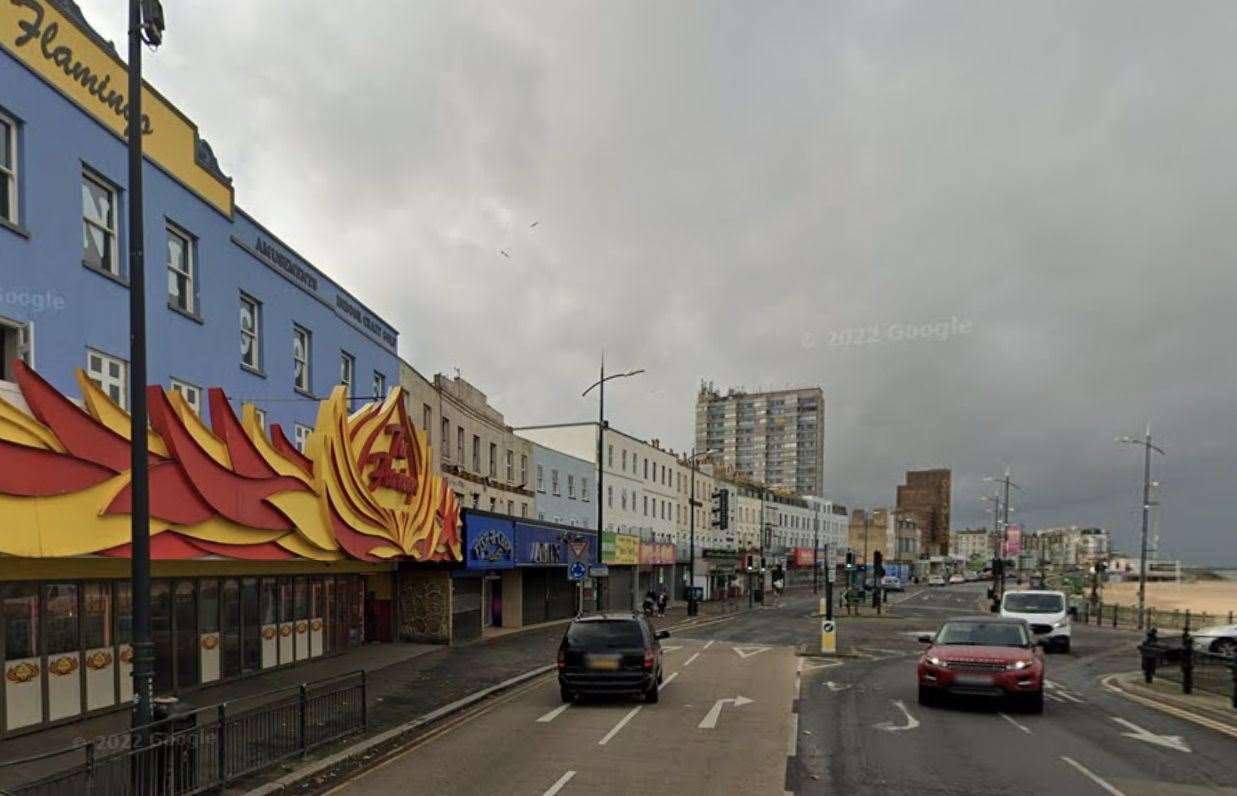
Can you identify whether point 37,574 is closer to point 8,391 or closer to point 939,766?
point 8,391

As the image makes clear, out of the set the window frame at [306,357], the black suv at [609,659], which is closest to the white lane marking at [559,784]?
the black suv at [609,659]

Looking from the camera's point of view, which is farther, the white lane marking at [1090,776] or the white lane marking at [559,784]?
the white lane marking at [1090,776]

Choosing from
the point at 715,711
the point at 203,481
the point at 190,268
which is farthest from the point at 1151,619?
the point at 190,268

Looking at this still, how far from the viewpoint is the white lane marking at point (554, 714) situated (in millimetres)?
15316

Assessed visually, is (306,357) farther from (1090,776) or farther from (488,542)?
(1090,776)

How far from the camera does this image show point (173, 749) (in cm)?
919

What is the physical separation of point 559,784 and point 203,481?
6826 millimetres

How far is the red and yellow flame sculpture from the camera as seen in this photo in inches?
396

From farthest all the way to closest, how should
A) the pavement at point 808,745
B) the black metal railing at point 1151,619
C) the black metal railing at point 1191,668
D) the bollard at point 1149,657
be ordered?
the black metal railing at point 1151,619
the bollard at point 1149,657
the black metal railing at point 1191,668
the pavement at point 808,745

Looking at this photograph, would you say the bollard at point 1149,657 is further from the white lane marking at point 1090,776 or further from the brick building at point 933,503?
the brick building at point 933,503

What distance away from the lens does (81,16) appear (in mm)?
13609

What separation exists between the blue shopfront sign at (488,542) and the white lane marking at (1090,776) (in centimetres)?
1928

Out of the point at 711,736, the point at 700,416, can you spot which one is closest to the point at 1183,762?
the point at 711,736

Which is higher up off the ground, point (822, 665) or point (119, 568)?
point (119, 568)
